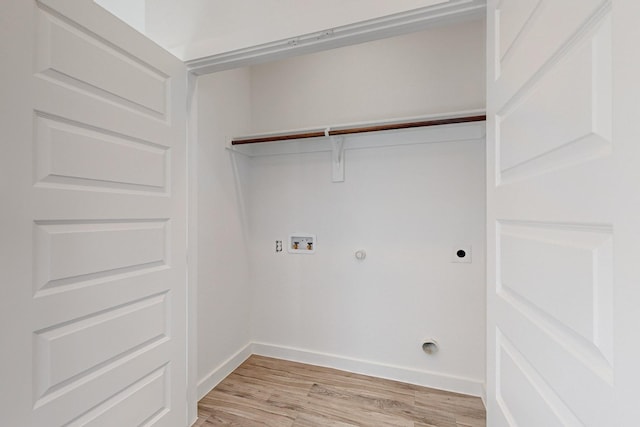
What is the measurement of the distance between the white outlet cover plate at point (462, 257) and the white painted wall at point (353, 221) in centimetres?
3

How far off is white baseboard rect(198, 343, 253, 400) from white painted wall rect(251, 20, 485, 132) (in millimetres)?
1886

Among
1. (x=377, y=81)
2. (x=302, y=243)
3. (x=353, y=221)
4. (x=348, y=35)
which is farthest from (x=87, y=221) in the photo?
(x=377, y=81)

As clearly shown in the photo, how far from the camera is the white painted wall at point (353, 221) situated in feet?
6.18

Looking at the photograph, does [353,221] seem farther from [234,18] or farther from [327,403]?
[234,18]

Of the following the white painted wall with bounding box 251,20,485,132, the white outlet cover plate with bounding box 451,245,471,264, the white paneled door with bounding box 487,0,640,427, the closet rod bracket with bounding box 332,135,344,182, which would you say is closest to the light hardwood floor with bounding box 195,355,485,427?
the white outlet cover plate with bounding box 451,245,471,264

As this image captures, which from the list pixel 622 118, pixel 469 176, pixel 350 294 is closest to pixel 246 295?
pixel 350 294

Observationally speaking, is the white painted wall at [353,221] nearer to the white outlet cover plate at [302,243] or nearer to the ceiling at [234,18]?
the white outlet cover plate at [302,243]

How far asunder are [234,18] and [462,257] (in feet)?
6.41

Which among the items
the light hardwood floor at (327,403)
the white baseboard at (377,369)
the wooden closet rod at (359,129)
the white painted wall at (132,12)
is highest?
the white painted wall at (132,12)

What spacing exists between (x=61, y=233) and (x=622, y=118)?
4.44 feet

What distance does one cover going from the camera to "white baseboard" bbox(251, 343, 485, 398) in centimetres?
187

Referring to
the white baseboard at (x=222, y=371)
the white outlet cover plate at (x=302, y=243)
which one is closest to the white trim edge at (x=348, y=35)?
the white outlet cover plate at (x=302, y=243)

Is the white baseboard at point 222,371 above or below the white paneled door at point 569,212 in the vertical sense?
below

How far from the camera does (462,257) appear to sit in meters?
1.88
